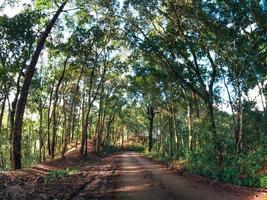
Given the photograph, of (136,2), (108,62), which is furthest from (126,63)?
(136,2)

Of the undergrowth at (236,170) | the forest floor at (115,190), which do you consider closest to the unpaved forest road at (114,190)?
the forest floor at (115,190)

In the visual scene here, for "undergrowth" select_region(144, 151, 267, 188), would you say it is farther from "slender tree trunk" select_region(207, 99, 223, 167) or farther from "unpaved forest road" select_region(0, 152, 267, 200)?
"unpaved forest road" select_region(0, 152, 267, 200)

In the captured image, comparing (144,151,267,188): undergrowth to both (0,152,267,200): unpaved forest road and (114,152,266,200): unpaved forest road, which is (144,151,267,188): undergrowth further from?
(114,152,266,200): unpaved forest road

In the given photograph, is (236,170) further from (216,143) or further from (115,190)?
(115,190)

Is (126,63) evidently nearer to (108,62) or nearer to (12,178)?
(108,62)

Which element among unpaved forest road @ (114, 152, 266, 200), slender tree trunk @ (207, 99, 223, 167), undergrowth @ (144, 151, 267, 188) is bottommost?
unpaved forest road @ (114, 152, 266, 200)

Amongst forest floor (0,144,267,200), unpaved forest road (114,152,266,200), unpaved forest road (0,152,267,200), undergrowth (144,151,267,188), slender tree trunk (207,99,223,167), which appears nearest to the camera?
unpaved forest road (0,152,267,200)

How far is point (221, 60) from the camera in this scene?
82.9 ft

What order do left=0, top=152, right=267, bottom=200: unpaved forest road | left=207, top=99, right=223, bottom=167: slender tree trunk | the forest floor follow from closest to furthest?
left=0, top=152, right=267, bottom=200: unpaved forest road
the forest floor
left=207, top=99, right=223, bottom=167: slender tree trunk

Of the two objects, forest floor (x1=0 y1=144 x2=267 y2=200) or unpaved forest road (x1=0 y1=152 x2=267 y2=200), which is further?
forest floor (x1=0 y1=144 x2=267 y2=200)

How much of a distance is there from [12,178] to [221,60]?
16.0 m

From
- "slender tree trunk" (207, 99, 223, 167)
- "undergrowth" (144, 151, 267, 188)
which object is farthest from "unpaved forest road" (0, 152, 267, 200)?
"slender tree trunk" (207, 99, 223, 167)

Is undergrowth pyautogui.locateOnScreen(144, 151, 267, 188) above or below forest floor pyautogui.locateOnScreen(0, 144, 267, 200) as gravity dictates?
above

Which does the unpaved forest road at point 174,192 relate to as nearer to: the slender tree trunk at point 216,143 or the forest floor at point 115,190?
the forest floor at point 115,190
